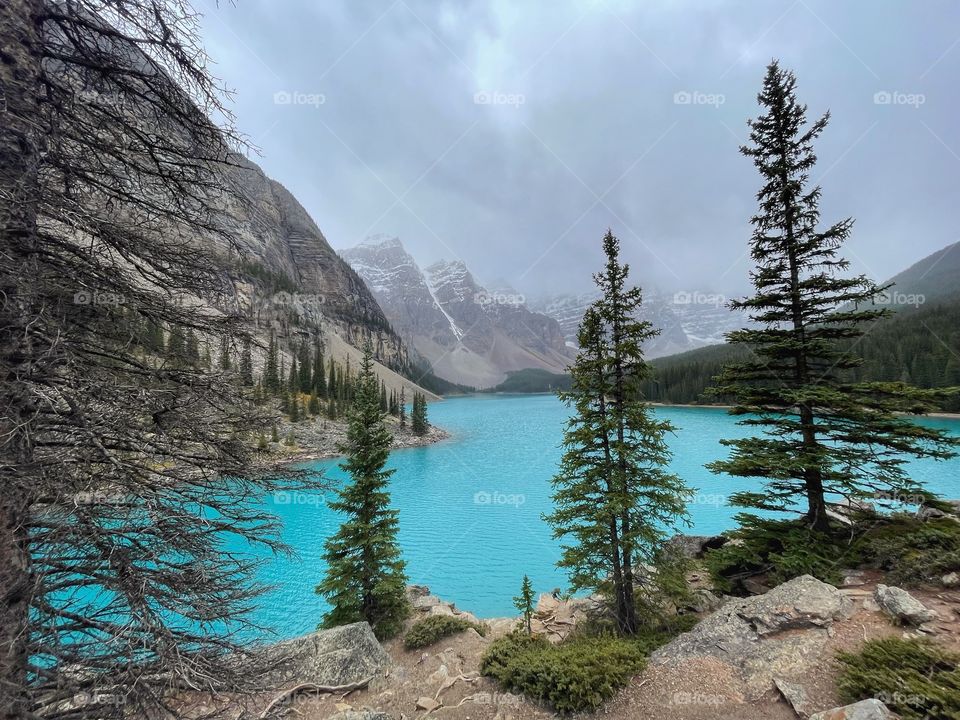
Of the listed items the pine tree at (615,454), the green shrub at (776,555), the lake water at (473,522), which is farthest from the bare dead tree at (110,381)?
the green shrub at (776,555)

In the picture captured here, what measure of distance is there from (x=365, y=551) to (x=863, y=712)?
12.7 m

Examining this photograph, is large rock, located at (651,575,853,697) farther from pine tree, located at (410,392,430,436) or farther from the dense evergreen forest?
pine tree, located at (410,392,430,436)

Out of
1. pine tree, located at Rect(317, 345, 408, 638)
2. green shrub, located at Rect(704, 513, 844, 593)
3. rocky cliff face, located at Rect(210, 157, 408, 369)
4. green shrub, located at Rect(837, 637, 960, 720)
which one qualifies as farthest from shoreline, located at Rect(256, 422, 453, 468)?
rocky cliff face, located at Rect(210, 157, 408, 369)

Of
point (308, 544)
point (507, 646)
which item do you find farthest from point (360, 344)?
point (507, 646)

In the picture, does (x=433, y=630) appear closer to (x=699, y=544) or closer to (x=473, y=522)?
(x=699, y=544)

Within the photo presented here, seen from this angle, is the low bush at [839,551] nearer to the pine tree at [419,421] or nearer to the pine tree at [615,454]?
the pine tree at [615,454]

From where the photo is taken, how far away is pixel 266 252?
487ft

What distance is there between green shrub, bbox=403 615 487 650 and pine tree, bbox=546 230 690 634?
467 cm

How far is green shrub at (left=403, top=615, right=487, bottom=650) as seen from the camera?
12367mm

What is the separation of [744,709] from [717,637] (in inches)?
81.2

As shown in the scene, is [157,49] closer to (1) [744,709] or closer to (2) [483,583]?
(1) [744,709]

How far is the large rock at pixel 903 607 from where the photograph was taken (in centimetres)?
695

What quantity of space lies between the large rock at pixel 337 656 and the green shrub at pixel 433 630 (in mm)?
1475

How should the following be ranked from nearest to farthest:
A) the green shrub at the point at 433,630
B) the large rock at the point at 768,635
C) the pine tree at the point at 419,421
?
the large rock at the point at 768,635, the green shrub at the point at 433,630, the pine tree at the point at 419,421
